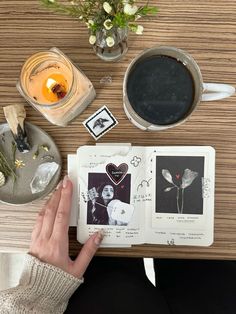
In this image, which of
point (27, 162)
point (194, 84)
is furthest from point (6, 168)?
point (194, 84)

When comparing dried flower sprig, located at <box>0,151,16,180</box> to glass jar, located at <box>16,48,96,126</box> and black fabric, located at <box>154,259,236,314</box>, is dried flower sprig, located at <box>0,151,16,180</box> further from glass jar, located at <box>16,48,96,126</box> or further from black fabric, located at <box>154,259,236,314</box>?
black fabric, located at <box>154,259,236,314</box>

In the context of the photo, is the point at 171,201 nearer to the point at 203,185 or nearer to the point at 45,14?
the point at 203,185

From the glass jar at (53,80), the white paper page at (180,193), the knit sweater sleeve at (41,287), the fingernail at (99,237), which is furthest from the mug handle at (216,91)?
the knit sweater sleeve at (41,287)

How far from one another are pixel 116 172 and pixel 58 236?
16cm

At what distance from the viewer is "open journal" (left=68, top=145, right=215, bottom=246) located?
75cm

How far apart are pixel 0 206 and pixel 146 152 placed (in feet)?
0.98

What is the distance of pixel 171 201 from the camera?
751 mm

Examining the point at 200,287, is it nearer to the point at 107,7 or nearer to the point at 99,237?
the point at 99,237

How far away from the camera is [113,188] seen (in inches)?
29.7

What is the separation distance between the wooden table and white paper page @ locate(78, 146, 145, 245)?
23mm

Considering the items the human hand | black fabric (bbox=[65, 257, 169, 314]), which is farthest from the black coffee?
black fabric (bbox=[65, 257, 169, 314])

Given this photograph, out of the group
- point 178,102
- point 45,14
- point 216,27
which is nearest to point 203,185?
point 178,102

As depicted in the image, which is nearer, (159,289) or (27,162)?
(27,162)

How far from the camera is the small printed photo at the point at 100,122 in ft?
2.46
